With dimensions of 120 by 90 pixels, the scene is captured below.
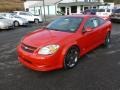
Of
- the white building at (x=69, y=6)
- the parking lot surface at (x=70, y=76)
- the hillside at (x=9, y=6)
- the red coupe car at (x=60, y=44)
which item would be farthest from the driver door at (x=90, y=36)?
the hillside at (x=9, y=6)

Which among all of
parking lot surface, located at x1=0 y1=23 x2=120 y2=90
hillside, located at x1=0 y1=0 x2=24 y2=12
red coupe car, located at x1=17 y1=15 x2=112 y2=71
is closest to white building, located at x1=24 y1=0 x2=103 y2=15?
hillside, located at x1=0 y1=0 x2=24 y2=12

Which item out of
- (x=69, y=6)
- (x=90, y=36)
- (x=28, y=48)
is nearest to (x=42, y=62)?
(x=28, y=48)

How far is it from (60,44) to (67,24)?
1.43 metres

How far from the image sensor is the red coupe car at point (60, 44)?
5.14m

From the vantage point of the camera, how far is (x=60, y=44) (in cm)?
533

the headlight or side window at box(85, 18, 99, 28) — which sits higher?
side window at box(85, 18, 99, 28)

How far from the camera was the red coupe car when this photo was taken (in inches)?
203

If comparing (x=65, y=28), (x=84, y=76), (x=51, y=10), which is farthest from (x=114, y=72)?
(x=51, y=10)

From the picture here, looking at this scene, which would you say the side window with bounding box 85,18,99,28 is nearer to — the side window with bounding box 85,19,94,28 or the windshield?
the side window with bounding box 85,19,94,28

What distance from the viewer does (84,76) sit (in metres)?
5.38

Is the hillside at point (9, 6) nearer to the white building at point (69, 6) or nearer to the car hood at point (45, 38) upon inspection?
the white building at point (69, 6)

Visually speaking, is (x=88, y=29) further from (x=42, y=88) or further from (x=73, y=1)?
(x=73, y=1)

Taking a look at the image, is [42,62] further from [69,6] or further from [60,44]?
[69,6]

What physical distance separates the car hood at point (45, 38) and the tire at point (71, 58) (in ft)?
1.54
